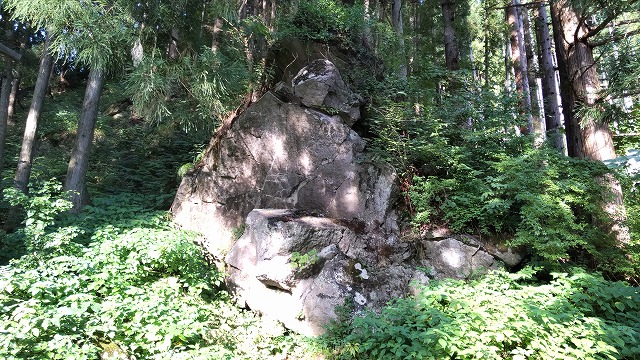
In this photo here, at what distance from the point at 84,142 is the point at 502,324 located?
849cm

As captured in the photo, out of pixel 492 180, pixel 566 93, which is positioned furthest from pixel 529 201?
pixel 566 93

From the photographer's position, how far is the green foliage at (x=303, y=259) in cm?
549

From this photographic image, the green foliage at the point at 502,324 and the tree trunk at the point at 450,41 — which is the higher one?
the tree trunk at the point at 450,41

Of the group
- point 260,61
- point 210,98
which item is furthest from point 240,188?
point 260,61

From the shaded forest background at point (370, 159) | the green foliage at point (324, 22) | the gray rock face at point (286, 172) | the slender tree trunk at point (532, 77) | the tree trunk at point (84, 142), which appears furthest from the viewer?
the slender tree trunk at point (532, 77)

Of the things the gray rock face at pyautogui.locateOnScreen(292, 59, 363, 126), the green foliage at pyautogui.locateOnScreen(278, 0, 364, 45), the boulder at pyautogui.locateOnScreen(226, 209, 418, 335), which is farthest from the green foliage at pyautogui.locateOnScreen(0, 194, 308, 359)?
the green foliage at pyautogui.locateOnScreen(278, 0, 364, 45)

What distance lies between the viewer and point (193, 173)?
7.89 metres

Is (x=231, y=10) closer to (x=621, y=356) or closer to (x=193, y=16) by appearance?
(x=193, y=16)

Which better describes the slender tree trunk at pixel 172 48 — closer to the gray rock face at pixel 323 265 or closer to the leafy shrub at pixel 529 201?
the gray rock face at pixel 323 265

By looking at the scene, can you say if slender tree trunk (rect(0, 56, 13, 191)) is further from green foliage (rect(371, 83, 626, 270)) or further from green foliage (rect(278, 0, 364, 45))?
green foliage (rect(371, 83, 626, 270))

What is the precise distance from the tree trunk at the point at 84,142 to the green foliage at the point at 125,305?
1626 mm

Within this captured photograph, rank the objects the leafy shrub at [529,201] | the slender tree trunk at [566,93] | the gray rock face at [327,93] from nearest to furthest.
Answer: the leafy shrub at [529,201]
the slender tree trunk at [566,93]
the gray rock face at [327,93]

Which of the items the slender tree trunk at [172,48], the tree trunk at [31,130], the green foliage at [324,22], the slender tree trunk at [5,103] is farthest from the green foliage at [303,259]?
the slender tree trunk at [5,103]

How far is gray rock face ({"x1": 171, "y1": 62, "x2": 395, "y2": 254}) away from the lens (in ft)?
22.0
